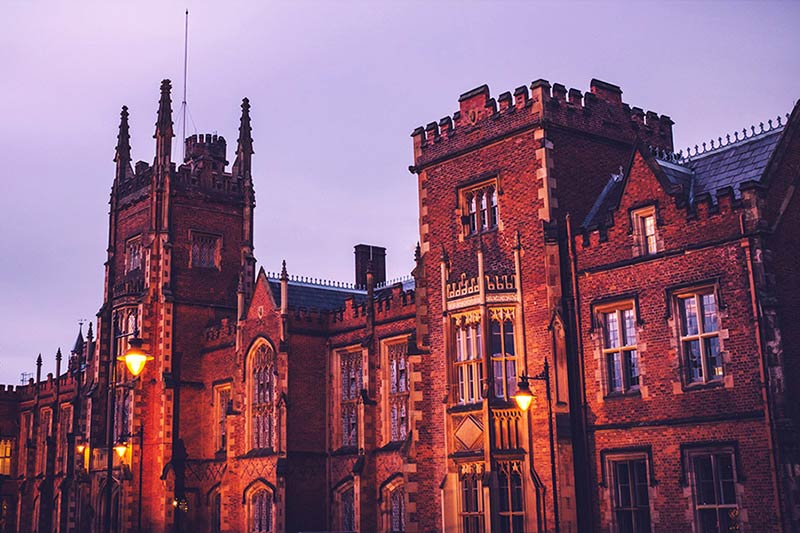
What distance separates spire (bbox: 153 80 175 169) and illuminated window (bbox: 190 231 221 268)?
3.58 meters

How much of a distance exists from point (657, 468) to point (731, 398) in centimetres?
244

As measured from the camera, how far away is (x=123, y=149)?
5106 cm

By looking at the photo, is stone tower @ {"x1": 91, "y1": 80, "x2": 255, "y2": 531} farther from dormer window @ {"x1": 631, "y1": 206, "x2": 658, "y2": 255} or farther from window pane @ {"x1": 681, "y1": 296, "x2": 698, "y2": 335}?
window pane @ {"x1": 681, "y1": 296, "x2": 698, "y2": 335}

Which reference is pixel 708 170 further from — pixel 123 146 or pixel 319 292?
pixel 123 146

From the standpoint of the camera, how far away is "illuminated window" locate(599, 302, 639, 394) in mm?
24047

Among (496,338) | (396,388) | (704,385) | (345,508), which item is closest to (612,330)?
(704,385)

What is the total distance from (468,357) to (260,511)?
15436mm

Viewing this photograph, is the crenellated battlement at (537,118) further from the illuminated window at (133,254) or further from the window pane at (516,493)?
the illuminated window at (133,254)

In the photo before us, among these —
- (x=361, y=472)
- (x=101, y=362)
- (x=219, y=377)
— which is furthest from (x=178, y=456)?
(x=361, y=472)

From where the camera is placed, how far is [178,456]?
43.5 metres

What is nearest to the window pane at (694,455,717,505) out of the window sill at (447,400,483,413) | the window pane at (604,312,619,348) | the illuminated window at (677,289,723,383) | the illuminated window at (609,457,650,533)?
the illuminated window at (609,457,650,533)

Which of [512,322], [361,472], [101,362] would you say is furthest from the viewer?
[101,362]

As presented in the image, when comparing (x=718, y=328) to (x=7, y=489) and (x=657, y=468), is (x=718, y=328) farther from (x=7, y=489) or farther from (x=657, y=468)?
(x=7, y=489)

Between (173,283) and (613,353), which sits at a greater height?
(173,283)
